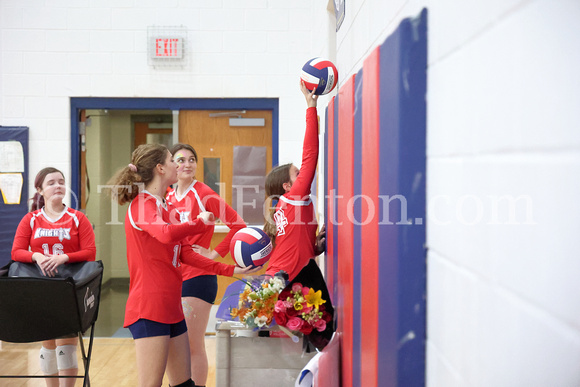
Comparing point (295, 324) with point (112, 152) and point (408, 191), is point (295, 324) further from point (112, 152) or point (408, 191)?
point (112, 152)

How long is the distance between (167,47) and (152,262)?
2.77 m

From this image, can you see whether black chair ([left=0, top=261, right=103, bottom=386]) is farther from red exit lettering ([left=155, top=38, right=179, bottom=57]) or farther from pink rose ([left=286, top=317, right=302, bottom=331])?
red exit lettering ([left=155, top=38, right=179, bottom=57])

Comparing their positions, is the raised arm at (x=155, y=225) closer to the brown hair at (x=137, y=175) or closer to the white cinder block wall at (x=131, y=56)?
the brown hair at (x=137, y=175)

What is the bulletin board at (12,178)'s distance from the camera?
4.27 m

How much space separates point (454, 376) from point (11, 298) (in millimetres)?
2275

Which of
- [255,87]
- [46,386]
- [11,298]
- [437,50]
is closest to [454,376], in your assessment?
[437,50]

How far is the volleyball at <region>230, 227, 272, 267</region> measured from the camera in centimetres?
236

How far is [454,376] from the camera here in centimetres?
80

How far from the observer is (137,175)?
218cm

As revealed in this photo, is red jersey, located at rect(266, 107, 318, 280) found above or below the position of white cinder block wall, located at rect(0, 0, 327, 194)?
below

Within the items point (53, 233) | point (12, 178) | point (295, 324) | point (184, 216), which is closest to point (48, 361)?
point (53, 233)

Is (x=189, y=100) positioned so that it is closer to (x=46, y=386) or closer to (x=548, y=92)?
(x=46, y=386)

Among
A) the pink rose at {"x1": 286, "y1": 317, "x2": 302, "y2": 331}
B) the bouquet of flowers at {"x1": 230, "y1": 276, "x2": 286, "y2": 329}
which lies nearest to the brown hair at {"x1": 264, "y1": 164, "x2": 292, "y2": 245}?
the bouquet of flowers at {"x1": 230, "y1": 276, "x2": 286, "y2": 329}

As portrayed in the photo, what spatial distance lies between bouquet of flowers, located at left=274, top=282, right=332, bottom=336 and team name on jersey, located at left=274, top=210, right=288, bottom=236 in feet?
1.72
